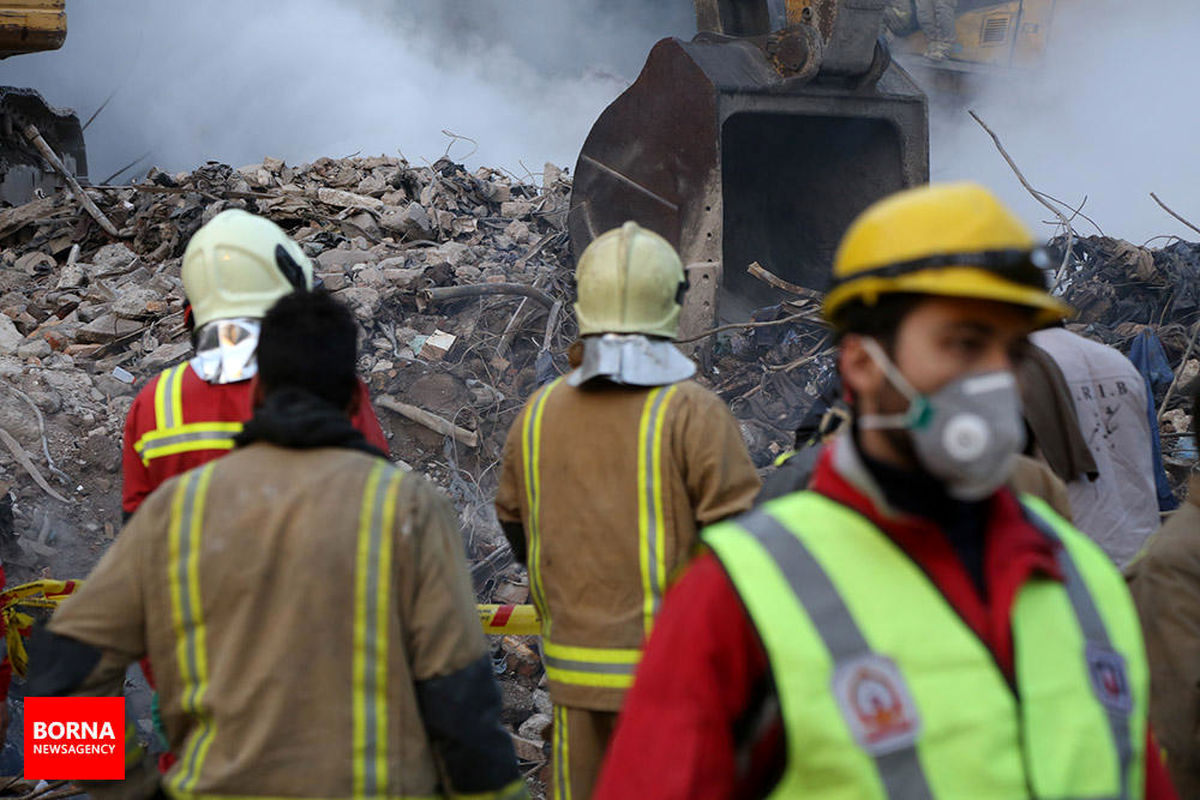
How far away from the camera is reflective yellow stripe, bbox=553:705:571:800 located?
268 centimetres

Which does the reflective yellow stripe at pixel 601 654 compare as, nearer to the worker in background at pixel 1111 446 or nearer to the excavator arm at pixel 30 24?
the worker in background at pixel 1111 446

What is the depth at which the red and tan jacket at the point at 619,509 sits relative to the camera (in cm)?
258

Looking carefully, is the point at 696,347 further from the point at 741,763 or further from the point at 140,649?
the point at 741,763

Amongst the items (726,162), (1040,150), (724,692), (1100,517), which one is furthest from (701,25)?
(1040,150)

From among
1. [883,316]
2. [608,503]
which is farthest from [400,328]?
[883,316]

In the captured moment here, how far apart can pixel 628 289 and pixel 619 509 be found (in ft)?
1.98

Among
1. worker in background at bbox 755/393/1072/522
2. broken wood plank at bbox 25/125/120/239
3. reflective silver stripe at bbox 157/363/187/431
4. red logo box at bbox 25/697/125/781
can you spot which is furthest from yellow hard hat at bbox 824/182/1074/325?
broken wood plank at bbox 25/125/120/239

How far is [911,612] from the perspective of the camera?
117 cm

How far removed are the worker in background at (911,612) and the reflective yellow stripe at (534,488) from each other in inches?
58.8

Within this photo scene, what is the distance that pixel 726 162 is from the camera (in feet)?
27.2

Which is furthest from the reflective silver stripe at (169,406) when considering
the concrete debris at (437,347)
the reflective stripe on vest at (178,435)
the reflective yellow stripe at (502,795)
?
the concrete debris at (437,347)

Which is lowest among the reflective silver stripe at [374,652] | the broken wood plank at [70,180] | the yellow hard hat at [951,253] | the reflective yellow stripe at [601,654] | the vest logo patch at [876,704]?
the reflective yellow stripe at [601,654]

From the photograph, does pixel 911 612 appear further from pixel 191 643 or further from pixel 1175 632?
pixel 191 643

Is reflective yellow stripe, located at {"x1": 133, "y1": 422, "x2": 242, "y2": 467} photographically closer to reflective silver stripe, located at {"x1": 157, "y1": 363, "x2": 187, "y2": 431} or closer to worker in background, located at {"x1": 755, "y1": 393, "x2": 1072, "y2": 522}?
reflective silver stripe, located at {"x1": 157, "y1": 363, "x2": 187, "y2": 431}
